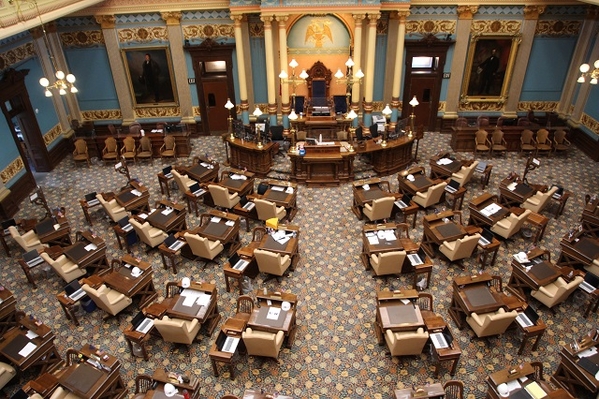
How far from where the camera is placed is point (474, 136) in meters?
15.2

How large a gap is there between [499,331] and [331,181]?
22.0 ft

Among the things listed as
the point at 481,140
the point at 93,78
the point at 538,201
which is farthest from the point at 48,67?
the point at 538,201

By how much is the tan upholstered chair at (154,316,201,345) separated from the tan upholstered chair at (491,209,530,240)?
7.37 meters

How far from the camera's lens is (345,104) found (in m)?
16.3

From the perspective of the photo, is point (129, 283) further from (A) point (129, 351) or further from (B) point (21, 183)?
(B) point (21, 183)

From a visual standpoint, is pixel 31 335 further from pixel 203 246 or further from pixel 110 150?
pixel 110 150

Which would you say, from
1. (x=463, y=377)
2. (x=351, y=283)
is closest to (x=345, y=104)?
(x=351, y=283)

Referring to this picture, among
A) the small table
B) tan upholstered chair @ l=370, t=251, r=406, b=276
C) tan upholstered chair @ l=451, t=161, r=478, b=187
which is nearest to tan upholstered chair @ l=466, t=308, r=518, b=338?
tan upholstered chair @ l=370, t=251, r=406, b=276

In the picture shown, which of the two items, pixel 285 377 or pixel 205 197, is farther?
pixel 205 197

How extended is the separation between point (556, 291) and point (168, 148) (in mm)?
12065

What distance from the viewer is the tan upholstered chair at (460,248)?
9.78m

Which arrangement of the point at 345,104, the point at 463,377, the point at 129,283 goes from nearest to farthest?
1. the point at 463,377
2. the point at 129,283
3. the point at 345,104

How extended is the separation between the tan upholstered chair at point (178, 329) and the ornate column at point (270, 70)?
9.38 m

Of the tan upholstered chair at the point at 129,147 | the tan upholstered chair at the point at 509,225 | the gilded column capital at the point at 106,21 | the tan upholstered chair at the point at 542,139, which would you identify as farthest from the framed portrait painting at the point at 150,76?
the tan upholstered chair at the point at 542,139
